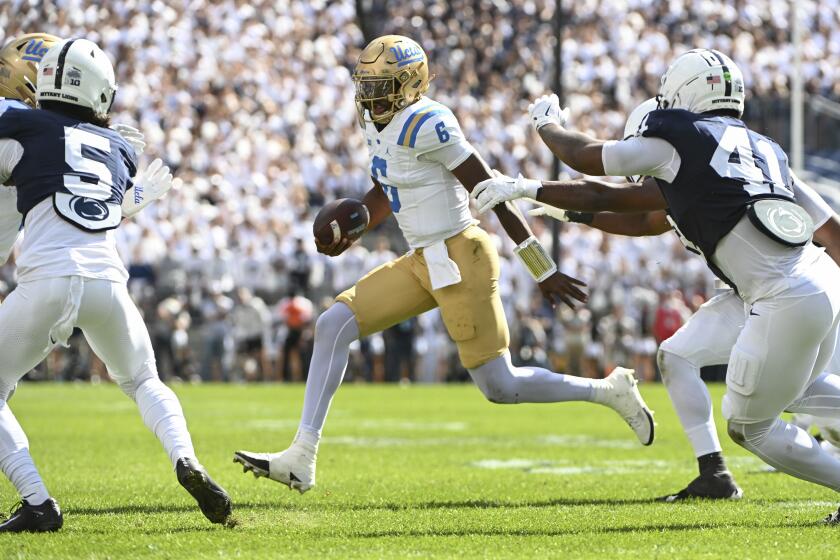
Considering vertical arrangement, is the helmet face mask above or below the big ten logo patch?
below

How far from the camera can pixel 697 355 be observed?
6.13m

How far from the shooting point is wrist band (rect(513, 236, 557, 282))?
5430 millimetres

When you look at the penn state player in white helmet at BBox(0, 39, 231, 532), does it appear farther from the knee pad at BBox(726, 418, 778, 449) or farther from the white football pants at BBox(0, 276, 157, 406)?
the knee pad at BBox(726, 418, 778, 449)

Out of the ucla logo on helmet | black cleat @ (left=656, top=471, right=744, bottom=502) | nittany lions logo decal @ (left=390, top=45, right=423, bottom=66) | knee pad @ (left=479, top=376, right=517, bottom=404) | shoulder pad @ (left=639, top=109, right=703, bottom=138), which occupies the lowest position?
black cleat @ (left=656, top=471, right=744, bottom=502)

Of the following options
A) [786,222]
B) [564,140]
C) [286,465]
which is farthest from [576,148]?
[286,465]

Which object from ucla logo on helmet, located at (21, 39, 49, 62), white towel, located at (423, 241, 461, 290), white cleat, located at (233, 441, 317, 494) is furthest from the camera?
white towel, located at (423, 241, 461, 290)

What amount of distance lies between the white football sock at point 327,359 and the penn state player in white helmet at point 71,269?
1.04 metres

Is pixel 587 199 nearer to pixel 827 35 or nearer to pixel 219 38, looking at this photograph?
pixel 219 38

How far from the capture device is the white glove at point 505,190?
5039 mm

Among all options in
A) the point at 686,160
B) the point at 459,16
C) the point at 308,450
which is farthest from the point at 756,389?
the point at 459,16

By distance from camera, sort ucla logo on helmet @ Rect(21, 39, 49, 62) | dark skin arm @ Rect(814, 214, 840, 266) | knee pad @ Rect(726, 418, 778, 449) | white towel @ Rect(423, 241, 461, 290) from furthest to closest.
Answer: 1. white towel @ Rect(423, 241, 461, 290)
2. ucla logo on helmet @ Rect(21, 39, 49, 62)
3. dark skin arm @ Rect(814, 214, 840, 266)
4. knee pad @ Rect(726, 418, 778, 449)

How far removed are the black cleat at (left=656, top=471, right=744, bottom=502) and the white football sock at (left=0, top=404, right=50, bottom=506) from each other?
270 cm

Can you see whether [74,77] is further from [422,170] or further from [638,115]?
[638,115]

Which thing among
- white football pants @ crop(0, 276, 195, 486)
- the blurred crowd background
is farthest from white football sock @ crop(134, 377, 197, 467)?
the blurred crowd background
